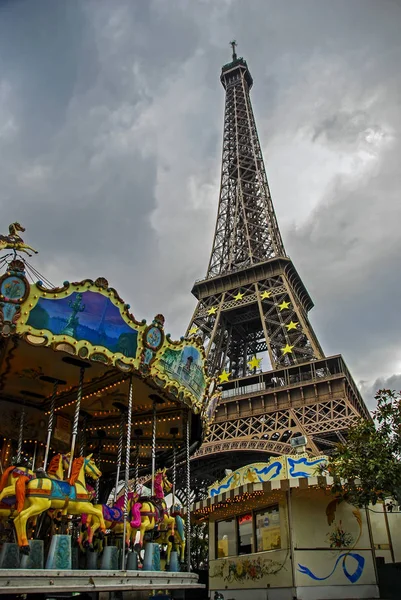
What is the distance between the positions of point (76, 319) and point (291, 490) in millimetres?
7389

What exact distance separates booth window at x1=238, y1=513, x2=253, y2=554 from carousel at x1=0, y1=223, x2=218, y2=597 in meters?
3.09

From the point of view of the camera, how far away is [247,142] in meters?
50.8

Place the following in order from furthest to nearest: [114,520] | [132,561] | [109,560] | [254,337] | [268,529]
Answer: [254,337] → [268,529] → [114,520] → [132,561] → [109,560]

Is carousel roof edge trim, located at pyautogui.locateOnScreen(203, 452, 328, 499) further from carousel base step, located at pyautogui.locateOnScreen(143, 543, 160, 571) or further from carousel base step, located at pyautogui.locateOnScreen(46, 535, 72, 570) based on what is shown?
carousel base step, located at pyautogui.locateOnScreen(46, 535, 72, 570)

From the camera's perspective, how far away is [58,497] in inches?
330

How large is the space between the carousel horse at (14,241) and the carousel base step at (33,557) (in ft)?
17.6

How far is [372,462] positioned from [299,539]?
113 inches

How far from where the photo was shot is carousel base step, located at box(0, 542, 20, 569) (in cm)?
776

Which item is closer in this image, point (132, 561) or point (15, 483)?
point (15, 483)

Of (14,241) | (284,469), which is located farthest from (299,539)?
(14,241)

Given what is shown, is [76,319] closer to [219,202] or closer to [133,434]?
[133,434]

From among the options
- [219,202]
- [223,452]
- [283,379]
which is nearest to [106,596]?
[223,452]

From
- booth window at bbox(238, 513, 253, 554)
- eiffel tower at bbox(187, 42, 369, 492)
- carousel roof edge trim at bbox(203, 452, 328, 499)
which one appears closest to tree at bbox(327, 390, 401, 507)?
carousel roof edge trim at bbox(203, 452, 328, 499)

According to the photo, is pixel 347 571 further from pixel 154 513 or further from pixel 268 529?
pixel 154 513
